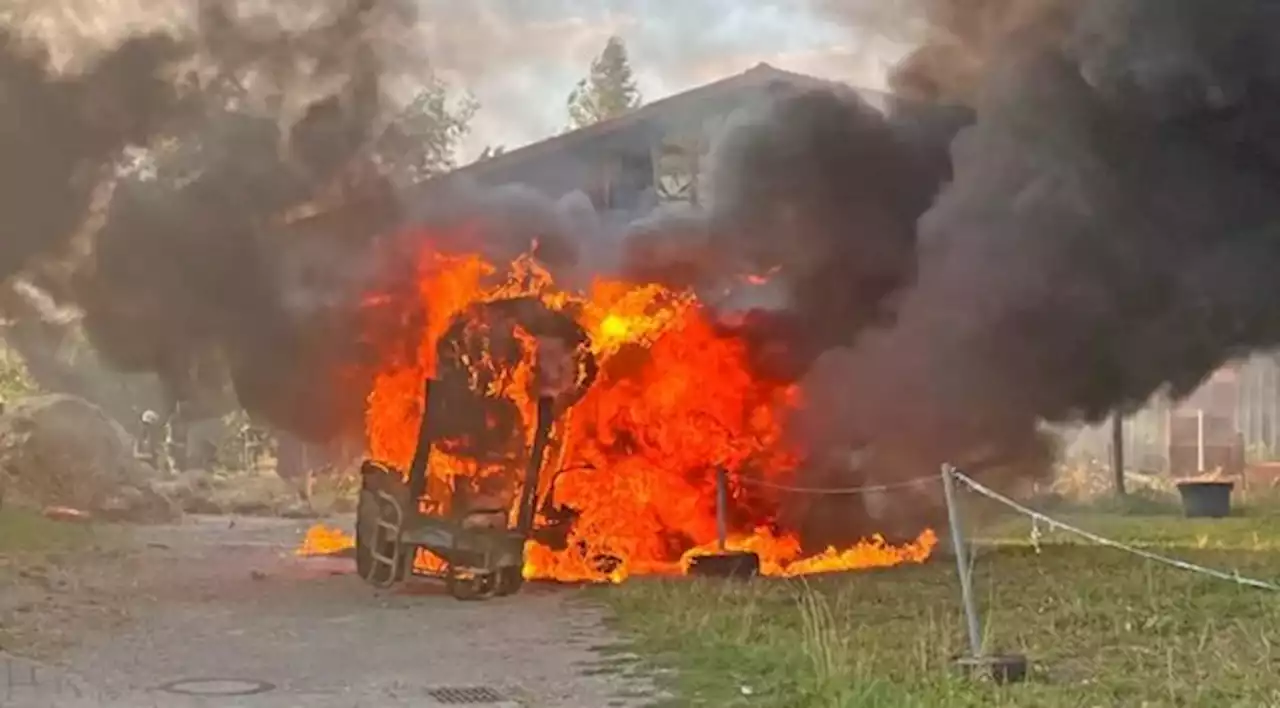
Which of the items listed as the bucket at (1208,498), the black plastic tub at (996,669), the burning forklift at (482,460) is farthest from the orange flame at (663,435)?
the bucket at (1208,498)

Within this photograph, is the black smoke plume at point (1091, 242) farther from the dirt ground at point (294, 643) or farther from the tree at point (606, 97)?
the tree at point (606, 97)

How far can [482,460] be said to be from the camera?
1477cm

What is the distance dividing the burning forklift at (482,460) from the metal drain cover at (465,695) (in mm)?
4762

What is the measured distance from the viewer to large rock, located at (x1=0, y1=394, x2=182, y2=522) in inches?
957

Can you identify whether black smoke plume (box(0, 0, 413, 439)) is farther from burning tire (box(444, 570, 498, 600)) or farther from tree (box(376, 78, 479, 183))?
burning tire (box(444, 570, 498, 600))

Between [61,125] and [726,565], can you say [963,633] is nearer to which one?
[726,565]

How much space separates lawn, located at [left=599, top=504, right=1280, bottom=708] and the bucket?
709 centimetres

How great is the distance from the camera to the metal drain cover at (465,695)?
27.6ft

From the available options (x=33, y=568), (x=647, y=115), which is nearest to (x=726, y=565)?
(x=33, y=568)

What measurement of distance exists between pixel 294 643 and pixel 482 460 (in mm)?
4281

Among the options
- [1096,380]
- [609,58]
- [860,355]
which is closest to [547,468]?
[860,355]

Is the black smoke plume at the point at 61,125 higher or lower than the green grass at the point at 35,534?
higher

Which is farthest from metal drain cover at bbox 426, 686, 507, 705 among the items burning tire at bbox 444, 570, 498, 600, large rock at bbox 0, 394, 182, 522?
large rock at bbox 0, 394, 182, 522

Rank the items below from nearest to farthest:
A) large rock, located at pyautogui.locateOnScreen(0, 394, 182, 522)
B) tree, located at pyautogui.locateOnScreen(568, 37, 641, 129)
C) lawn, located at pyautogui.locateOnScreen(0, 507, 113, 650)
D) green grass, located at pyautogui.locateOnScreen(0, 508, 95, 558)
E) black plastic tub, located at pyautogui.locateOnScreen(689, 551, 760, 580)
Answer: lawn, located at pyautogui.locateOnScreen(0, 507, 113, 650), black plastic tub, located at pyautogui.locateOnScreen(689, 551, 760, 580), green grass, located at pyautogui.locateOnScreen(0, 508, 95, 558), large rock, located at pyautogui.locateOnScreen(0, 394, 182, 522), tree, located at pyautogui.locateOnScreen(568, 37, 641, 129)
